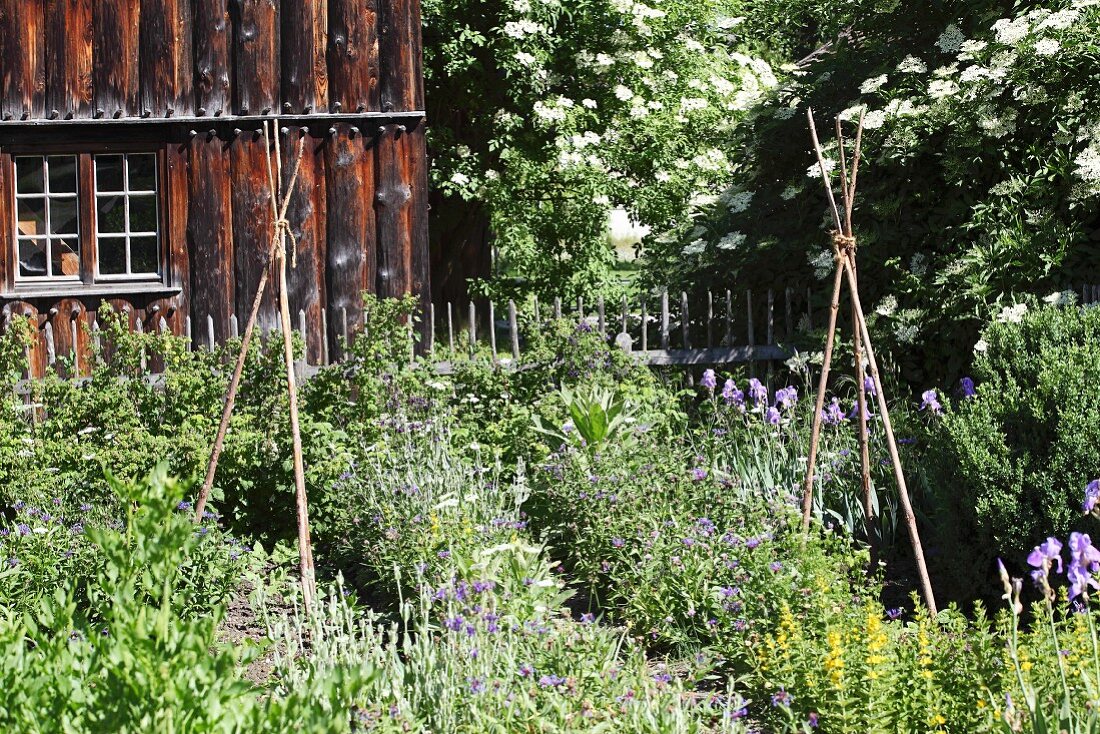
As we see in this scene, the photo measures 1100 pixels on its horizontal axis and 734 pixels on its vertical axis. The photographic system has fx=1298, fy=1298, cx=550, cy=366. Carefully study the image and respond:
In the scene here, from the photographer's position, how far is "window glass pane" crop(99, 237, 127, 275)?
29.5 ft

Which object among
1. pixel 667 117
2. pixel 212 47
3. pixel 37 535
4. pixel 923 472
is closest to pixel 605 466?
pixel 923 472

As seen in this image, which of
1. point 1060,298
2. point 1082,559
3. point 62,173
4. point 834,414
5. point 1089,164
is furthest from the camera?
point 62,173

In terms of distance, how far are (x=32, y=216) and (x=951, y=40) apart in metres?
6.16

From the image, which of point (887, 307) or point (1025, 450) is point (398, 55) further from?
point (1025, 450)

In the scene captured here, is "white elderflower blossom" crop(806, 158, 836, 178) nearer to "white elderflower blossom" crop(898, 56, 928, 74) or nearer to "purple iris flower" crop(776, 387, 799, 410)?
"white elderflower blossom" crop(898, 56, 928, 74)

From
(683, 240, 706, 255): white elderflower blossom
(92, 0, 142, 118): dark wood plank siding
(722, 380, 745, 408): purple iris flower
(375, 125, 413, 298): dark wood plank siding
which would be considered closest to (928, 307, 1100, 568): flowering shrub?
(722, 380, 745, 408): purple iris flower

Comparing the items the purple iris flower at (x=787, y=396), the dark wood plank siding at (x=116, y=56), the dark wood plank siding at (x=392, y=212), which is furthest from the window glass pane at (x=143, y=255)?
the purple iris flower at (x=787, y=396)

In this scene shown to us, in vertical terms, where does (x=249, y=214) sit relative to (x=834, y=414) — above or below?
above

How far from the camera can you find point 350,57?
884 centimetres

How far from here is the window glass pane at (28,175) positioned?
8867 millimetres

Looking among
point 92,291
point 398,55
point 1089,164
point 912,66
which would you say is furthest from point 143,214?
point 1089,164

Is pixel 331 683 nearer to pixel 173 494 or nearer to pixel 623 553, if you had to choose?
pixel 173 494

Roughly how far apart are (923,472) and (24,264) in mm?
6296

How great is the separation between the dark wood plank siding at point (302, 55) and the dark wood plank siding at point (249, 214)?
1.23ft
